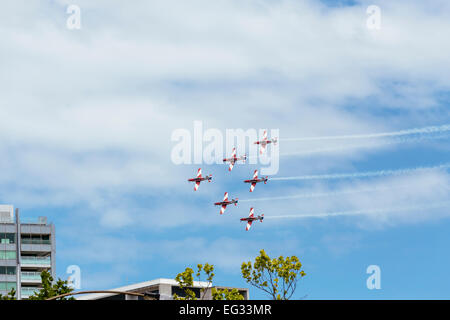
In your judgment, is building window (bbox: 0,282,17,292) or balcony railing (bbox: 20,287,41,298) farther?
balcony railing (bbox: 20,287,41,298)

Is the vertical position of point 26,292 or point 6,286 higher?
point 6,286

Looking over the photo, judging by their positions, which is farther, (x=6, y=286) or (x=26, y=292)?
(x=26, y=292)

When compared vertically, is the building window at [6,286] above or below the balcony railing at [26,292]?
above

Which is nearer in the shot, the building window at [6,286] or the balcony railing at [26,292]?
the building window at [6,286]

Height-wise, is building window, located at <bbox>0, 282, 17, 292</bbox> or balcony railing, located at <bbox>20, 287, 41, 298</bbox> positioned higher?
building window, located at <bbox>0, 282, 17, 292</bbox>
